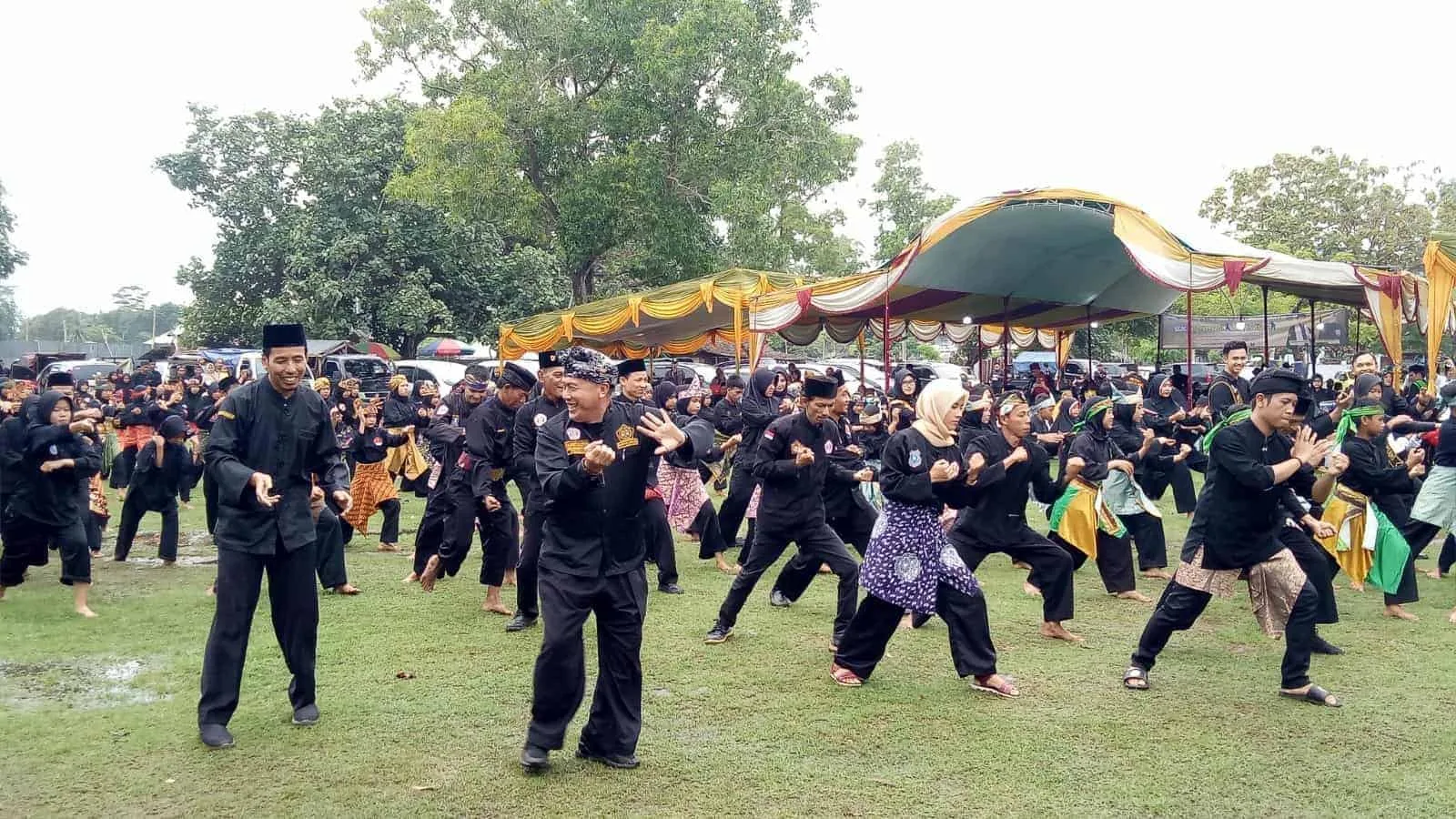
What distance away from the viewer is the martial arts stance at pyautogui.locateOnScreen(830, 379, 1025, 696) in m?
5.47

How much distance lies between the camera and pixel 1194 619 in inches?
216

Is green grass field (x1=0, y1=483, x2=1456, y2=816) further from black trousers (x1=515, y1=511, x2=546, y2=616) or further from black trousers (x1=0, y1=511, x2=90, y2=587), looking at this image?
black trousers (x1=0, y1=511, x2=90, y2=587)

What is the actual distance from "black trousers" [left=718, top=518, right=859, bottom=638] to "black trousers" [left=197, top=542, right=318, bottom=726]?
253 centimetres

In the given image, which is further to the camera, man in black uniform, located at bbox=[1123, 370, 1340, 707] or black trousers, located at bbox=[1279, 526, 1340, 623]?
black trousers, located at bbox=[1279, 526, 1340, 623]

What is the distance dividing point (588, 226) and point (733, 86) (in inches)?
184

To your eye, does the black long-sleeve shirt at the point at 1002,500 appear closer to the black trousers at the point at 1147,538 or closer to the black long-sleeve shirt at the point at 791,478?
the black long-sleeve shirt at the point at 791,478

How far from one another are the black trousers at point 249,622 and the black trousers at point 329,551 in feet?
8.86

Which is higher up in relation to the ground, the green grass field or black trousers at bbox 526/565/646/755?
black trousers at bbox 526/565/646/755

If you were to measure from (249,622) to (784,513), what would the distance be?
2.98 meters

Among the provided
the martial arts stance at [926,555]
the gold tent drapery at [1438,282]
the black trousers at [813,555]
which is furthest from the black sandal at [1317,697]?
the gold tent drapery at [1438,282]

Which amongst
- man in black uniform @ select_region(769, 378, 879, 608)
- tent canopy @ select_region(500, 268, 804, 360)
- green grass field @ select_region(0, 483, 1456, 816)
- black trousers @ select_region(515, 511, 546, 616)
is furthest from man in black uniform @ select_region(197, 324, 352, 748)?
tent canopy @ select_region(500, 268, 804, 360)

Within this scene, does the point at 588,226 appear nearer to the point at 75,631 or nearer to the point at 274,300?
the point at 274,300

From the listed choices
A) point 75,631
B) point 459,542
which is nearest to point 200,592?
point 75,631

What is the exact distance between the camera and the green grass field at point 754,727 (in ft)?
13.6
